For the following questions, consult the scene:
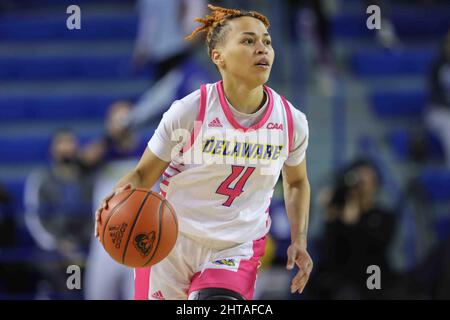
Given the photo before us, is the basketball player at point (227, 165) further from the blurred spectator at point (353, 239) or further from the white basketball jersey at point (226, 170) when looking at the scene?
the blurred spectator at point (353, 239)

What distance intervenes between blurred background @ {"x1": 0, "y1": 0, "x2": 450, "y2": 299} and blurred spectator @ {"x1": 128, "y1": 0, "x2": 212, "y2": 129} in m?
0.02

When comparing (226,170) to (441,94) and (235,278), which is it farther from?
(441,94)

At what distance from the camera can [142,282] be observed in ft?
17.2

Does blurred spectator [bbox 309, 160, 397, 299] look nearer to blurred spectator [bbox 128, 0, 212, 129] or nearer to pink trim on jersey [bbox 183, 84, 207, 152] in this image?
blurred spectator [bbox 128, 0, 212, 129]

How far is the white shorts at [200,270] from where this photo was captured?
4.94 metres

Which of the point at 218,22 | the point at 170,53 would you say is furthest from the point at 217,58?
the point at 170,53

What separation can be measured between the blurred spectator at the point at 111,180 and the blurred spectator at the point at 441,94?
127 inches

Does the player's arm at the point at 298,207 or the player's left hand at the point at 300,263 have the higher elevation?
the player's arm at the point at 298,207

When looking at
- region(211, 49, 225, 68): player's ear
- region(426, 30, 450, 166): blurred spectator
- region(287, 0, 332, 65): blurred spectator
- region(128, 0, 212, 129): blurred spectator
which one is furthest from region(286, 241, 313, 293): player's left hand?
region(426, 30, 450, 166): blurred spectator

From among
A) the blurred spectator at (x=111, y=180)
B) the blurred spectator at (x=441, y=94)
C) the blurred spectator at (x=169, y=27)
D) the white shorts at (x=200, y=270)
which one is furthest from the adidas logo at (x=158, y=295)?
the blurred spectator at (x=441, y=94)

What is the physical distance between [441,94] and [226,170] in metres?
5.43

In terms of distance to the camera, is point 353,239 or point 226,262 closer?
point 226,262

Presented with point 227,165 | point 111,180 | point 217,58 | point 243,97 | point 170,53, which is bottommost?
point 111,180

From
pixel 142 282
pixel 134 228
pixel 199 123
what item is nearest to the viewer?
pixel 134 228
